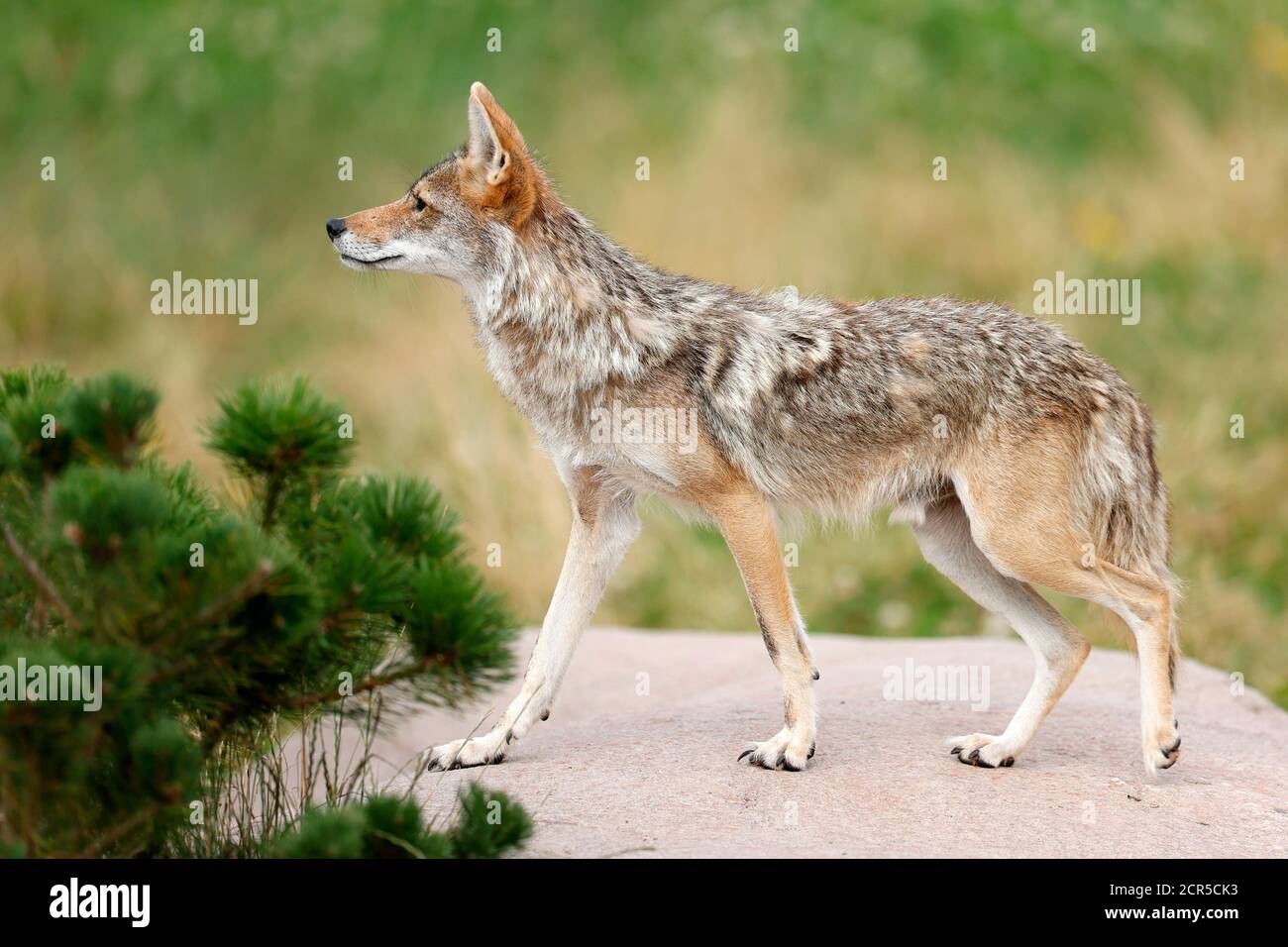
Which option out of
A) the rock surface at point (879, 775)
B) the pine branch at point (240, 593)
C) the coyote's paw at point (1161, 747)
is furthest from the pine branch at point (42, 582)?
the coyote's paw at point (1161, 747)

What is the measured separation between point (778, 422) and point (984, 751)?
159 cm

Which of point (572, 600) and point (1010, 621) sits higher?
point (572, 600)

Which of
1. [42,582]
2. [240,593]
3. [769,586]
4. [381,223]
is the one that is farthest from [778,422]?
[42,582]

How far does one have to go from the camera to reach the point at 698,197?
14797 mm

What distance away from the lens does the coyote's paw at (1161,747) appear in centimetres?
593

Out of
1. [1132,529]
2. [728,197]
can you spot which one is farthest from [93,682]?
[728,197]

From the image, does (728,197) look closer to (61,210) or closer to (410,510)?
(61,210)

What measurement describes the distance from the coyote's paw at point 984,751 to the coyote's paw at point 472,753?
1.87 m

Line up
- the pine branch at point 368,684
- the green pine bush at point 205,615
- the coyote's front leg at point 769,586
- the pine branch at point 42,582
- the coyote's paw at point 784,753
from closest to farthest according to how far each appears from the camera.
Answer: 1. the green pine bush at point 205,615
2. the pine branch at point 42,582
3. the pine branch at point 368,684
4. the coyote's paw at point 784,753
5. the coyote's front leg at point 769,586

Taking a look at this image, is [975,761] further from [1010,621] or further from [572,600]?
[572,600]

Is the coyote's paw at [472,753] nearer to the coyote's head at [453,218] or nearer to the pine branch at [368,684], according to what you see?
the pine branch at [368,684]

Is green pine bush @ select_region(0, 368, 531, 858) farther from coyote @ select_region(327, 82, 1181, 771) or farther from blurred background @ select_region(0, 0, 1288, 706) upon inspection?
blurred background @ select_region(0, 0, 1288, 706)

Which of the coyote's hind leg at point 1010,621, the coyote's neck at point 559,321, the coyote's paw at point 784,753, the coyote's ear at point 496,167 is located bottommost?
the coyote's paw at point 784,753

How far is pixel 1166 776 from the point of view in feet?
19.6
